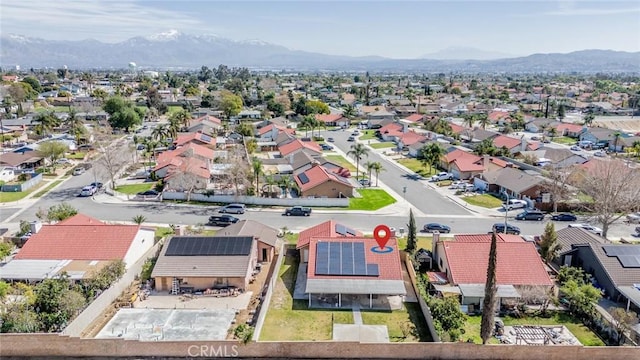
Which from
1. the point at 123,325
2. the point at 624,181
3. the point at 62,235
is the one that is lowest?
the point at 123,325

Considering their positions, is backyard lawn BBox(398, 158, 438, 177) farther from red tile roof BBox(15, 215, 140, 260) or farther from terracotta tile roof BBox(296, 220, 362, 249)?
red tile roof BBox(15, 215, 140, 260)

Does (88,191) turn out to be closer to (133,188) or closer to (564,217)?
(133,188)

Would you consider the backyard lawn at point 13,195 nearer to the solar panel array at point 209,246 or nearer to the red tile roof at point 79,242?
the red tile roof at point 79,242

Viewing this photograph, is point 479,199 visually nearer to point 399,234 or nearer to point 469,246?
point 399,234

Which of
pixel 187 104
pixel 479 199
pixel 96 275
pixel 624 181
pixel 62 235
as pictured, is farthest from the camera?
pixel 187 104

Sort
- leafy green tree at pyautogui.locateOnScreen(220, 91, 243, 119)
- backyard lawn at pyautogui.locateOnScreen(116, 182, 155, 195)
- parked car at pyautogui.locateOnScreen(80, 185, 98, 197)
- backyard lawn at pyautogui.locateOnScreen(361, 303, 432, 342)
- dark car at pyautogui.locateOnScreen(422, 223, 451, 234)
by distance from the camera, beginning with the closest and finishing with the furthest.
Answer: backyard lawn at pyautogui.locateOnScreen(361, 303, 432, 342) < dark car at pyautogui.locateOnScreen(422, 223, 451, 234) < parked car at pyautogui.locateOnScreen(80, 185, 98, 197) < backyard lawn at pyautogui.locateOnScreen(116, 182, 155, 195) < leafy green tree at pyautogui.locateOnScreen(220, 91, 243, 119)

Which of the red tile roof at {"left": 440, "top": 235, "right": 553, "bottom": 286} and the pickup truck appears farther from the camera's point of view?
the pickup truck

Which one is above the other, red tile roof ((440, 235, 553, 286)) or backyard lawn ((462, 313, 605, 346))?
red tile roof ((440, 235, 553, 286))

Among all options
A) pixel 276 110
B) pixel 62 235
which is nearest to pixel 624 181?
pixel 62 235

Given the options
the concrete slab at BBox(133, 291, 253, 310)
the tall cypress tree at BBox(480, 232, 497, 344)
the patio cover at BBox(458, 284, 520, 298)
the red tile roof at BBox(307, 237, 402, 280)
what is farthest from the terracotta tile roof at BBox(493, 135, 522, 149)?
the concrete slab at BBox(133, 291, 253, 310)
